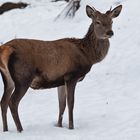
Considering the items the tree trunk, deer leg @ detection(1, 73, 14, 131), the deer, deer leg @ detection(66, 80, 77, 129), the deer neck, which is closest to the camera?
the deer

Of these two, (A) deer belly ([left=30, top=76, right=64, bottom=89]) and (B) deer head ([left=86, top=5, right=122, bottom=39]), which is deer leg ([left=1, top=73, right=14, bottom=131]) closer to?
(A) deer belly ([left=30, top=76, right=64, bottom=89])

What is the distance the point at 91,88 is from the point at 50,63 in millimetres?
3351

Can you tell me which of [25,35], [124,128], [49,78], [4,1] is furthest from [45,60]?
[4,1]

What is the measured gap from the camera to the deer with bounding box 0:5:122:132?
8.41 meters

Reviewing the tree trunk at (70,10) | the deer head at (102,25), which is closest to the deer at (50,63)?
the deer head at (102,25)

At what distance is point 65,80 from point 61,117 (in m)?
0.72

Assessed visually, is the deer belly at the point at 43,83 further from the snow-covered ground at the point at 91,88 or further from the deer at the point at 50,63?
the snow-covered ground at the point at 91,88

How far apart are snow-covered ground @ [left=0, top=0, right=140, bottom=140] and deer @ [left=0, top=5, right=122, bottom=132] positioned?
45 cm

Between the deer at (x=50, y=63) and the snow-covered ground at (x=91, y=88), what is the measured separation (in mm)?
451

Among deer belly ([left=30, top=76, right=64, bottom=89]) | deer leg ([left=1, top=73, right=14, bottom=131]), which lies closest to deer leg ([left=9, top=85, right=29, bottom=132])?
deer leg ([left=1, top=73, right=14, bottom=131])

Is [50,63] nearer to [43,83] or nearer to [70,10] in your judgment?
[43,83]

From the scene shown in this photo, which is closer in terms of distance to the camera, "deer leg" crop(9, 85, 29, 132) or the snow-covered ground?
"deer leg" crop(9, 85, 29, 132)

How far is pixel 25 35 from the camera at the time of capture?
642 inches

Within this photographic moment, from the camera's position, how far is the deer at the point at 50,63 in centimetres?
841
